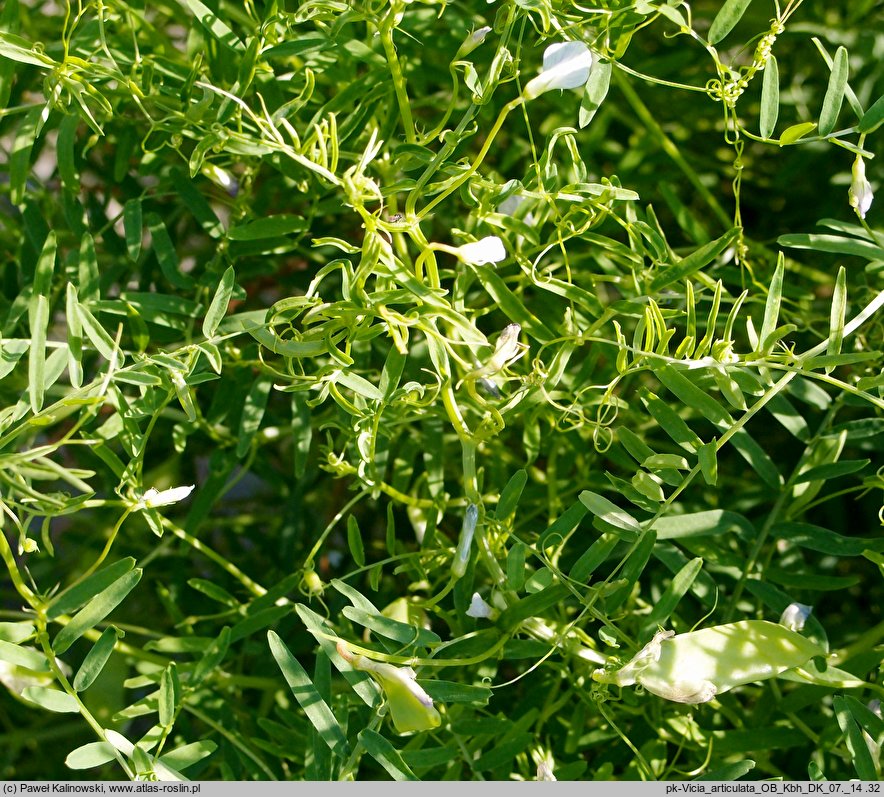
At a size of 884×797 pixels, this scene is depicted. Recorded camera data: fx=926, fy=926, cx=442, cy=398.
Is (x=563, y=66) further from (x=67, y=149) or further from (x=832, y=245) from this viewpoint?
(x=67, y=149)

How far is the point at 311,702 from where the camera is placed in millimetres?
519

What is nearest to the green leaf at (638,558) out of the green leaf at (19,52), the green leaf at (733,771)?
the green leaf at (733,771)

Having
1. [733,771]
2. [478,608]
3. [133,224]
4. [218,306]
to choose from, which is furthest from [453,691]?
[133,224]

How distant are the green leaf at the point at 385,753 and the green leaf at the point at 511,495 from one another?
0.44 ft

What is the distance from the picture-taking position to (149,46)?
628 mm

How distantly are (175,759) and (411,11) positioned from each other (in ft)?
1.57

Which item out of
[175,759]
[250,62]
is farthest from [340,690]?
[250,62]

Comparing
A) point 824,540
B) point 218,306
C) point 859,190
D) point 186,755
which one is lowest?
point 186,755

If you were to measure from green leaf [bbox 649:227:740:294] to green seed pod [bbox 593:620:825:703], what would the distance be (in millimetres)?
201

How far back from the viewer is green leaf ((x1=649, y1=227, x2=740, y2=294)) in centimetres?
52

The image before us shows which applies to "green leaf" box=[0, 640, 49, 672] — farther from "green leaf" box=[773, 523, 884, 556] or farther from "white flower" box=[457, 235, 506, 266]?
"green leaf" box=[773, 523, 884, 556]

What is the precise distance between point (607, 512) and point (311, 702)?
0.20 m

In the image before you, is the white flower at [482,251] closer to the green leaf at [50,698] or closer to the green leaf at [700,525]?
the green leaf at [700,525]

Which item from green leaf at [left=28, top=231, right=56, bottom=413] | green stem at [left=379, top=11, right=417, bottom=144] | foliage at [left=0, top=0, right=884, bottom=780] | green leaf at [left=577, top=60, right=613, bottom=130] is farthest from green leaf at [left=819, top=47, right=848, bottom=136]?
green leaf at [left=28, top=231, right=56, bottom=413]
